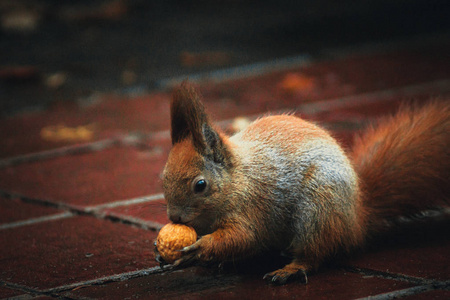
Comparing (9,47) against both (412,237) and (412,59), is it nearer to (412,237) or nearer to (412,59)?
(412,59)

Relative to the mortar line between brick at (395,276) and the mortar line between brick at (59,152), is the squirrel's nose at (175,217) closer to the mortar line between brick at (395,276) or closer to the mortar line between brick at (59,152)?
the mortar line between brick at (395,276)

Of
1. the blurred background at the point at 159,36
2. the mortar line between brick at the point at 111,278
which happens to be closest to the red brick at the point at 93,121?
the blurred background at the point at 159,36

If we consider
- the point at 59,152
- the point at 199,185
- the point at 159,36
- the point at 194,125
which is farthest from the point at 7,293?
the point at 159,36

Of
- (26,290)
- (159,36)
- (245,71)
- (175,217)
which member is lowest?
(26,290)

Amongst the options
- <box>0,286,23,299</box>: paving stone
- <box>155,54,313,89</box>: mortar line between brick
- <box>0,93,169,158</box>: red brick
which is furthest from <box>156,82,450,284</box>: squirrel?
<box>155,54,313,89</box>: mortar line between brick

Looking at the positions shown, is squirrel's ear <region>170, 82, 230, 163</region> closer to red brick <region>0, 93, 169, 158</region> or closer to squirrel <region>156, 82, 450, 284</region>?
squirrel <region>156, 82, 450, 284</region>

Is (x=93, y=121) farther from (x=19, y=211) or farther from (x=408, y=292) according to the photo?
(x=408, y=292)
